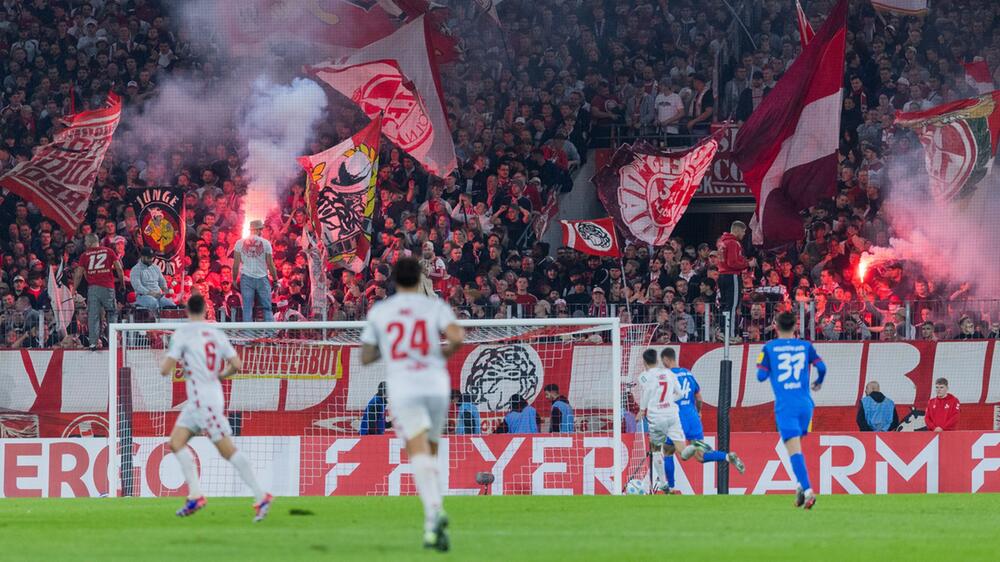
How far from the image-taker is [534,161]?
82.3ft

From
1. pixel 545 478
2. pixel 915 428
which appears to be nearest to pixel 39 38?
pixel 545 478

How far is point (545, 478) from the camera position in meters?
19.3

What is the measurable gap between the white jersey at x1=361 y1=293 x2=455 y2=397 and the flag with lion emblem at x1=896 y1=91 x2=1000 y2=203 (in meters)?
14.7

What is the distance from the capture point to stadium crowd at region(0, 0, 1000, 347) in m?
21.2

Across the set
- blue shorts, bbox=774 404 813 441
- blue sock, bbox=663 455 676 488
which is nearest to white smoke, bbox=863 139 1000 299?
blue sock, bbox=663 455 676 488

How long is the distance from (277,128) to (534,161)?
4.54 meters

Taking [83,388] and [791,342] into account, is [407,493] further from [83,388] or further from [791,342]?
[791,342]

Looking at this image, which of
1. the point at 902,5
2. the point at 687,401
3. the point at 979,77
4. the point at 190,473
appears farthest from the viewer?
the point at 902,5

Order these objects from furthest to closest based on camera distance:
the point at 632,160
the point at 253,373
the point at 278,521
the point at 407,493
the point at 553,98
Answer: the point at 553,98, the point at 632,160, the point at 253,373, the point at 407,493, the point at 278,521

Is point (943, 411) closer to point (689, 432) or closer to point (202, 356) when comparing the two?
point (689, 432)

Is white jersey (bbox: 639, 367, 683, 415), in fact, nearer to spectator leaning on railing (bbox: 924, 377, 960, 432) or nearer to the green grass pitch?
the green grass pitch

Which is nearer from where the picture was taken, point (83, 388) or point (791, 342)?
point (791, 342)

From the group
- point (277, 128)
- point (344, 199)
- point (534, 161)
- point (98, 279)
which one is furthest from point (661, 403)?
point (277, 128)

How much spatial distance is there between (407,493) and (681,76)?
33.9 ft
